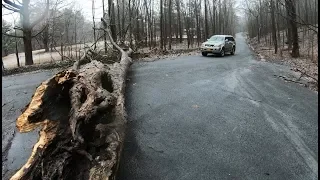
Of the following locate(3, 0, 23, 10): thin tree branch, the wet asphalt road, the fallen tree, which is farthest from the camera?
locate(3, 0, 23, 10): thin tree branch

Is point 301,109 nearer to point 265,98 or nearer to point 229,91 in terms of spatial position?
point 265,98

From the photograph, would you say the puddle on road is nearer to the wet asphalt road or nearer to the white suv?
the wet asphalt road

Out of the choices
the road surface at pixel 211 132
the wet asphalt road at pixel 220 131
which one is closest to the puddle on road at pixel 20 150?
the road surface at pixel 211 132

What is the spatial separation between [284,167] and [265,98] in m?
4.24

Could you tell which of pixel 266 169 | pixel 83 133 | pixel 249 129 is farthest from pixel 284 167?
pixel 83 133

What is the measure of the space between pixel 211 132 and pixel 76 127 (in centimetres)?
282

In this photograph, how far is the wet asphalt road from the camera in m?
4.77

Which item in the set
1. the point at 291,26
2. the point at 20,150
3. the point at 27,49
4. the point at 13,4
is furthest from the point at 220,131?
the point at 27,49

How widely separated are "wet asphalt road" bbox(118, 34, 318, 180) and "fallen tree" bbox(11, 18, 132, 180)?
22.5 inches

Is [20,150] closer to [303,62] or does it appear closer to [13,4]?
[303,62]

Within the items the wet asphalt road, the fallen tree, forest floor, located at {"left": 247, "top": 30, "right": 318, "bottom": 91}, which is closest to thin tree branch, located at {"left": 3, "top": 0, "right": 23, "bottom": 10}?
Answer: the wet asphalt road

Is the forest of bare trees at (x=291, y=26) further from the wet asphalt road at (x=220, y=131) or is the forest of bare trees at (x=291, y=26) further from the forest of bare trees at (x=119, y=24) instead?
the forest of bare trees at (x=119, y=24)

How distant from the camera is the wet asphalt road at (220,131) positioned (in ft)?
15.6

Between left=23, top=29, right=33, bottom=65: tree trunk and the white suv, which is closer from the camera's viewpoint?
the white suv
